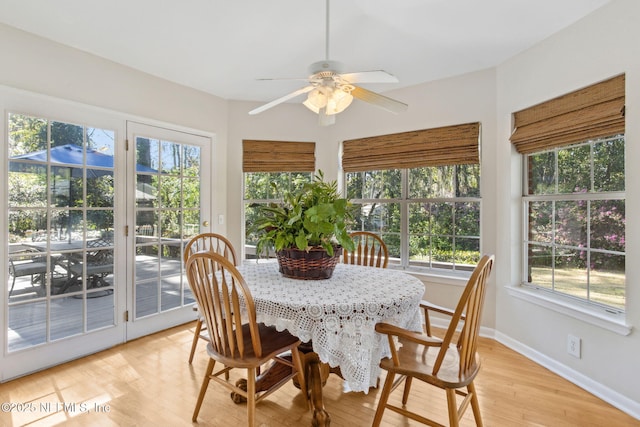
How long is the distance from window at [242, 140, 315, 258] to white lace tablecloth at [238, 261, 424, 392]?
2.19m

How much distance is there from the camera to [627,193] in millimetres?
2000

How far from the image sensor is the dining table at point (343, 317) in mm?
1468

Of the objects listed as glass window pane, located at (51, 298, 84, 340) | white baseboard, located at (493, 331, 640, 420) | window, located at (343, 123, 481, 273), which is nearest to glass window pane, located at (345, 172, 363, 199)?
window, located at (343, 123, 481, 273)

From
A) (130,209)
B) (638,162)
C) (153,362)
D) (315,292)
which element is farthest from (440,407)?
(130,209)

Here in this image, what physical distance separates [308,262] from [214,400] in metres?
1.03

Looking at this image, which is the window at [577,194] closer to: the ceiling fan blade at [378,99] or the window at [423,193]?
the window at [423,193]

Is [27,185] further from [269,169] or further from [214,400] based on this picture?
[269,169]

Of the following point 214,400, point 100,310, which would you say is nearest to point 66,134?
point 100,310

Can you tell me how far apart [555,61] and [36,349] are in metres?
4.23

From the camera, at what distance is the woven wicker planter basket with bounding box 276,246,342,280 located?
1888 mm

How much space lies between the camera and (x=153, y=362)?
8.27 feet

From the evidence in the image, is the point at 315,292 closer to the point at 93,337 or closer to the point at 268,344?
the point at 268,344

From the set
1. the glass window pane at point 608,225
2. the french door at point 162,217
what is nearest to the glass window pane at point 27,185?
the french door at point 162,217

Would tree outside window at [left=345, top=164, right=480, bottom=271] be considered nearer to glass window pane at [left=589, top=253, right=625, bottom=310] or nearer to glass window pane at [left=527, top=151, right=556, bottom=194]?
glass window pane at [left=527, top=151, right=556, bottom=194]
